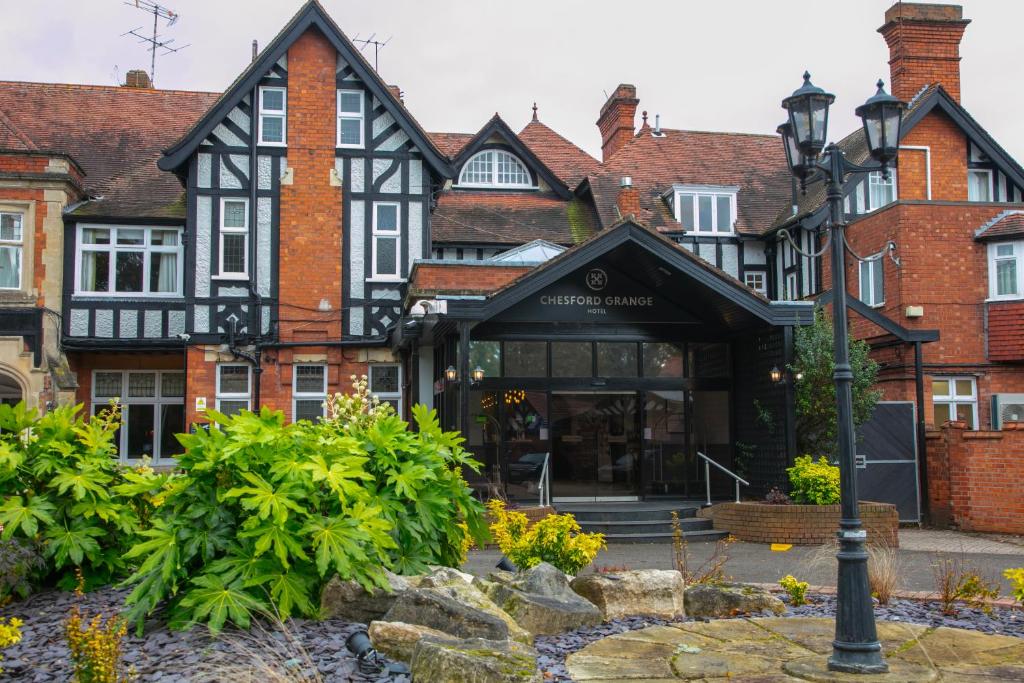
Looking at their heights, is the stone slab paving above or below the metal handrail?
below

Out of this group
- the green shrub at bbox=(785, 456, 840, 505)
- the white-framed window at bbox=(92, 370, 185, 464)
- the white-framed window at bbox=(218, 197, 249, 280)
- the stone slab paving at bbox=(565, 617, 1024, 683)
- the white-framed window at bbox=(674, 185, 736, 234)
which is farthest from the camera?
the white-framed window at bbox=(674, 185, 736, 234)

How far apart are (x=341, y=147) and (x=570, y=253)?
340 inches

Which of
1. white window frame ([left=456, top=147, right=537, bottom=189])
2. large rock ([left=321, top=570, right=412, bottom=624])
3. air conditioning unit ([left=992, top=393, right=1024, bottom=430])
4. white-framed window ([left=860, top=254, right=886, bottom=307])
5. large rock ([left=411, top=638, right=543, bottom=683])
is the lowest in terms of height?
large rock ([left=411, top=638, right=543, bottom=683])

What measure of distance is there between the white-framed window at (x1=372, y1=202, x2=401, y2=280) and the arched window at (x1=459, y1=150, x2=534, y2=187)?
4.73 meters

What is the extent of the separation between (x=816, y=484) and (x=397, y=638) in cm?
1062

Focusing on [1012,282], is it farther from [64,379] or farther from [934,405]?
[64,379]

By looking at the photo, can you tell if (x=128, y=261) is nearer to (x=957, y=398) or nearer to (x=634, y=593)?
(x=634, y=593)

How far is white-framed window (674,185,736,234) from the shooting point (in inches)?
1052

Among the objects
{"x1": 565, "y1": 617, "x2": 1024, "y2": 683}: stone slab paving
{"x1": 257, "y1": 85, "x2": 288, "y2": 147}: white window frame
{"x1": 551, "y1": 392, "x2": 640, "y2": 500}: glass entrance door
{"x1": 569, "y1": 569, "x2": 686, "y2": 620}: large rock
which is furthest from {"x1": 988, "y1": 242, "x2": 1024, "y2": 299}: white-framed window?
{"x1": 569, "y1": 569, "x2": 686, "y2": 620}: large rock

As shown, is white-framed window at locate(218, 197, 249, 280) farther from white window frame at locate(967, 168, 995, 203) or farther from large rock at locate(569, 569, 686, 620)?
white window frame at locate(967, 168, 995, 203)

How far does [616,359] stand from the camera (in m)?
17.8

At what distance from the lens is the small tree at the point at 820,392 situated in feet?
54.2

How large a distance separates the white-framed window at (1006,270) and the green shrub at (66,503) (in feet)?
63.4

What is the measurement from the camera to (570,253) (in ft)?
52.5
